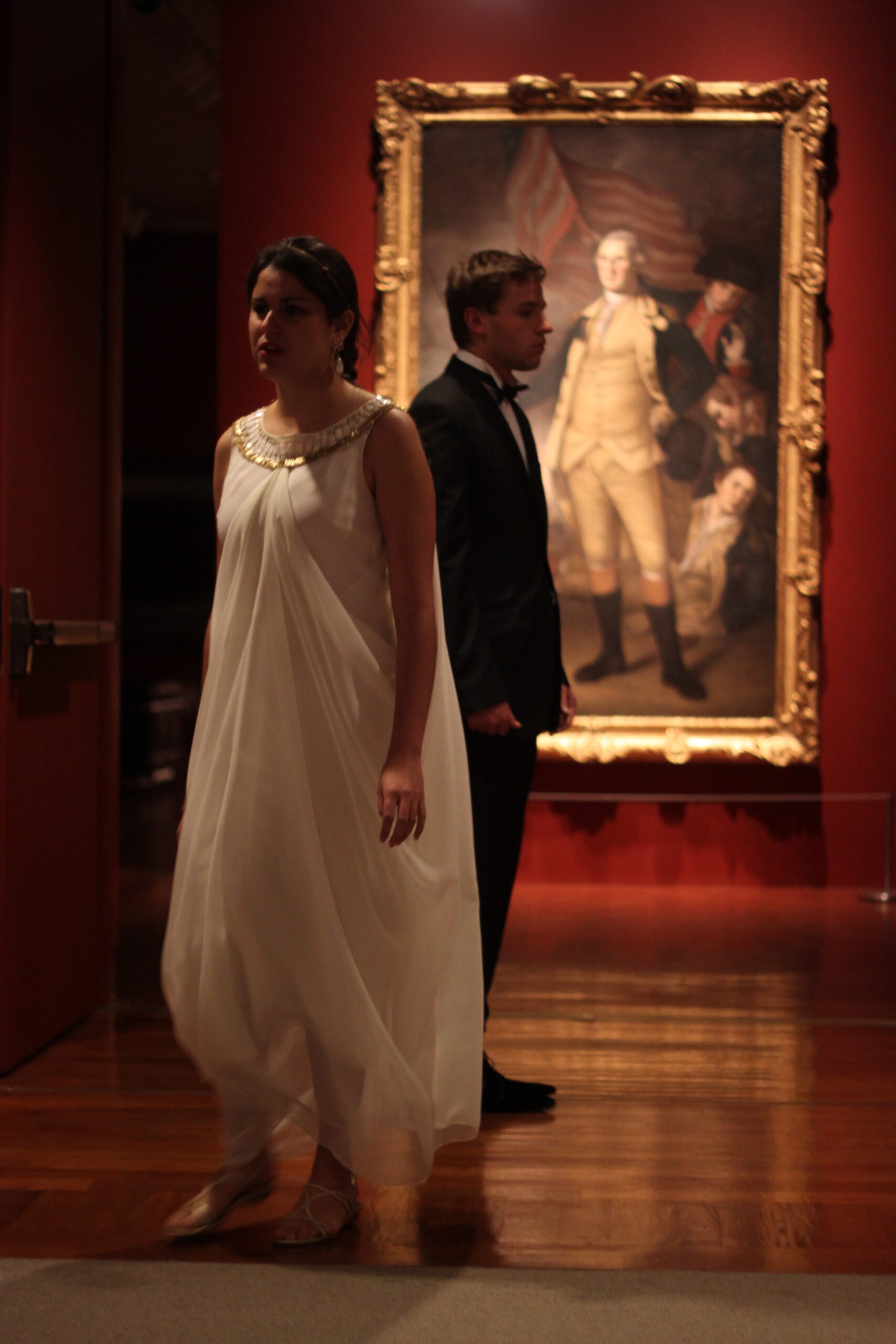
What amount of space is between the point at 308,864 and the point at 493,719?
850 mm

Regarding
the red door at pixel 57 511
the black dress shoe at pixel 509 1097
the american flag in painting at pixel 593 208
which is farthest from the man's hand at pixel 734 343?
the black dress shoe at pixel 509 1097

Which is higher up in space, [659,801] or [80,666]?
[80,666]

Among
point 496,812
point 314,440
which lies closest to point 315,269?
point 314,440

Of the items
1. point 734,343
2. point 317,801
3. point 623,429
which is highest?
point 734,343

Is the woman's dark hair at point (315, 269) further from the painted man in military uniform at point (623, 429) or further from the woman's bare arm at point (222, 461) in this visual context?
the painted man in military uniform at point (623, 429)

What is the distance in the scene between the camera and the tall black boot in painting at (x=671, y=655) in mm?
6086

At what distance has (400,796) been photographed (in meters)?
2.21

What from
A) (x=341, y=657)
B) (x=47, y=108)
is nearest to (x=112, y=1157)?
(x=341, y=657)

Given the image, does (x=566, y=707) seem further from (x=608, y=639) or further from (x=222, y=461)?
(x=608, y=639)

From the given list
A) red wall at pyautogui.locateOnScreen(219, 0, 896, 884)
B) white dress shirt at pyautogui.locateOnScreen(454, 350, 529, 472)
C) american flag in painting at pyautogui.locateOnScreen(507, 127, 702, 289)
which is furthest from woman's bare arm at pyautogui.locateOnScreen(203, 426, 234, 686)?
american flag in painting at pyautogui.locateOnScreen(507, 127, 702, 289)

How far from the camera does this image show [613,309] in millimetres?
6094

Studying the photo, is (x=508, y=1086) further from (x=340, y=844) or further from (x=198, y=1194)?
(x=340, y=844)

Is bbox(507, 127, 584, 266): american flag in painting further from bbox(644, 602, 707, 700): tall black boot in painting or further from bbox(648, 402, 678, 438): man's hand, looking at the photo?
bbox(644, 602, 707, 700): tall black boot in painting

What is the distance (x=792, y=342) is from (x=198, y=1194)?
15.0 ft
